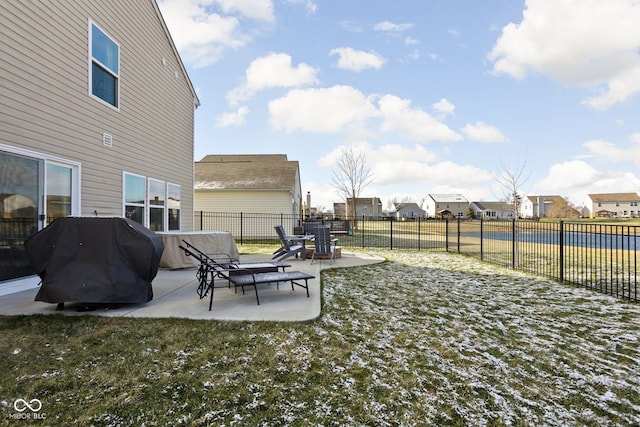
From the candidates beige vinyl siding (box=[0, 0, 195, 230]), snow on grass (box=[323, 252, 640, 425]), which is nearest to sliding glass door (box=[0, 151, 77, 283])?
beige vinyl siding (box=[0, 0, 195, 230])

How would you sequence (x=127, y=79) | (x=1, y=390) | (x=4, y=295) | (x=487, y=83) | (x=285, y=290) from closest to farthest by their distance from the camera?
1. (x=1, y=390)
2. (x=4, y=295)
3. (x=285, y=290)
4. (x=127, y=79)
5. (x=487, y=83)

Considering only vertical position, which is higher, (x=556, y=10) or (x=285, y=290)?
(x=556, y=10)

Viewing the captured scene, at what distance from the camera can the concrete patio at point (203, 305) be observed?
13.9 ft

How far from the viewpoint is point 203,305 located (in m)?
4.73

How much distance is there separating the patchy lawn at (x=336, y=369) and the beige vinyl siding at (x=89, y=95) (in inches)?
140

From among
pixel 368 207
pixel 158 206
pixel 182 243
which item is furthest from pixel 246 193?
pixel 368 207

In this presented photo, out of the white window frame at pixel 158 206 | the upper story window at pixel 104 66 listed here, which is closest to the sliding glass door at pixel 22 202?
the upper story window at pixel 104 66

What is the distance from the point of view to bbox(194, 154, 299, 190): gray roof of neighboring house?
1814 centimetres

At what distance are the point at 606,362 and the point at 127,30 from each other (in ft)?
36.6

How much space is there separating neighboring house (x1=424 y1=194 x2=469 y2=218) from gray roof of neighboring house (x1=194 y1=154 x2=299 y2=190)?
6375 cm

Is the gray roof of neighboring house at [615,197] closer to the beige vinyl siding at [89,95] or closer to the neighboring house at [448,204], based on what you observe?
the neighboring house at [448,204]

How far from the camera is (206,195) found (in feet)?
60.5

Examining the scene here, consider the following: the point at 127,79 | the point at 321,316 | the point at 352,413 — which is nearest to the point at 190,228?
the point at 127,79

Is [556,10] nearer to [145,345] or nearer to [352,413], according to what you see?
[352,413]
